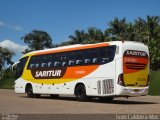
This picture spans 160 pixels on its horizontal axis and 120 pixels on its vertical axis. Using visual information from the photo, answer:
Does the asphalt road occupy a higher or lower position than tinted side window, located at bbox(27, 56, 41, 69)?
lower

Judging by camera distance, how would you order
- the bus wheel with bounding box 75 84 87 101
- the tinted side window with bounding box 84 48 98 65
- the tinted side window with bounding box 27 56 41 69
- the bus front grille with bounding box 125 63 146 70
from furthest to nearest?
the tinted side window with bounding box 27 56 41 69, the bus wheel with bounding box 75 84 87 101, the tinted side window with bounding box 84 48 98 65, the bus front grille with bounding box 125 63 146 70

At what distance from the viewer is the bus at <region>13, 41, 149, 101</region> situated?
2139 centimetres

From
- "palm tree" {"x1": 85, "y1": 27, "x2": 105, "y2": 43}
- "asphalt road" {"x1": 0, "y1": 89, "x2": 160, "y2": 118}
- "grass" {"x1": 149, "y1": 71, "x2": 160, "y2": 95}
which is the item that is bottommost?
"asphalt road" {"x1": 0, "y1": 89, "x2": 160, "y2": 118}

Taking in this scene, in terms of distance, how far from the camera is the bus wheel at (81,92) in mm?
23658

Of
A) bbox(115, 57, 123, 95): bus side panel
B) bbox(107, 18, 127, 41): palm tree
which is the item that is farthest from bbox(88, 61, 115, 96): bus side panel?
bbox(107, 18, 127, 41): palm tree

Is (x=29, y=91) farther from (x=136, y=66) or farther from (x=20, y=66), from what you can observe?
(x=136, y=66)

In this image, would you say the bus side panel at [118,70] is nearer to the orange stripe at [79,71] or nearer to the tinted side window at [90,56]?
the orange stripe at [79,71]

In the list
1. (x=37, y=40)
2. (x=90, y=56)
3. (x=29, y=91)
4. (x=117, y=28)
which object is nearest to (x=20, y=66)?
(x=29, y=91)

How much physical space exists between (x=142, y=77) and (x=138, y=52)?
137 cm

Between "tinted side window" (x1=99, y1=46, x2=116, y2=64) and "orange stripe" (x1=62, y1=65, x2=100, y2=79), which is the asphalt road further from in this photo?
Result: "tinted side window" (x1=99, y1=46, x2=116, y2=64)

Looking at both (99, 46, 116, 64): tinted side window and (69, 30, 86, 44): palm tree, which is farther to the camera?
(69, 30, 86, 44): palm tree

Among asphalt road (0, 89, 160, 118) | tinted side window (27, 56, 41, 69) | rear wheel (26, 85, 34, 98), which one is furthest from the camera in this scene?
rear wheel (26, 85, 34, 98)

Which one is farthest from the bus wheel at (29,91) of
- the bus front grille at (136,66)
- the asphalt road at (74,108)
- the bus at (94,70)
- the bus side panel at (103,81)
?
the bus front grille at (136,66)

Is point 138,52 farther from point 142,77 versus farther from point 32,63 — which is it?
point 32,63
